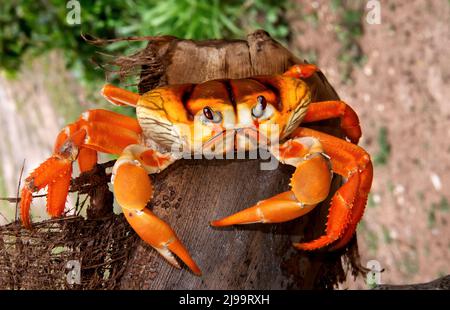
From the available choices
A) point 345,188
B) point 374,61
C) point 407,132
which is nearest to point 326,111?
point 345,188

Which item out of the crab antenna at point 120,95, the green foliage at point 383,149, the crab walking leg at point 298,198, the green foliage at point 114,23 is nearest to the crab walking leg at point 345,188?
the crab walking leg at point 298,198

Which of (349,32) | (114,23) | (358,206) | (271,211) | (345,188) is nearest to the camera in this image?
(271,211)

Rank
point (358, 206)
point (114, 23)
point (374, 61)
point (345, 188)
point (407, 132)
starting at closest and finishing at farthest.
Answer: point (345, 188)
point (358, 206)
point (407, 132)
point (374, 61)
point (114, 23)

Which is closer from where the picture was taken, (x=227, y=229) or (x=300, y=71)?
(x=227, y=229)

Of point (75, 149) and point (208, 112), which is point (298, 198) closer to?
point (208, 112)
